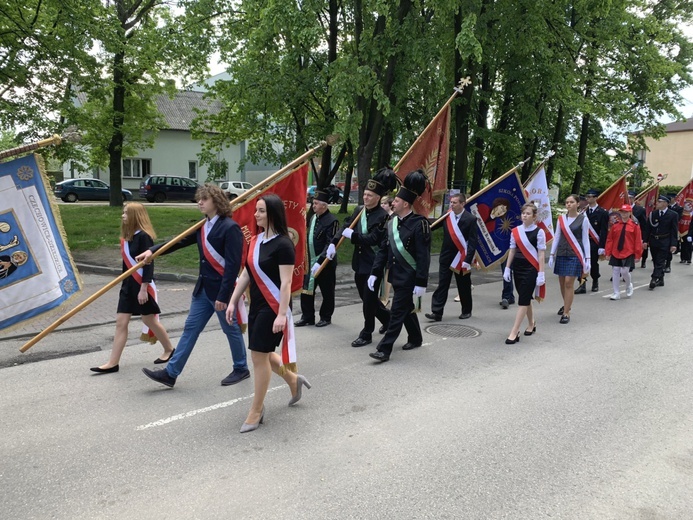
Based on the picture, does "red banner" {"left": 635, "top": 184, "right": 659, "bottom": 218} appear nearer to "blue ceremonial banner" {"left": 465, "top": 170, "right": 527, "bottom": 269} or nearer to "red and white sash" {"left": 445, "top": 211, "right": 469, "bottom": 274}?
"blue ceremonial banner" {"left": 465, "top": 170, "right": 527, "bottom": 269}

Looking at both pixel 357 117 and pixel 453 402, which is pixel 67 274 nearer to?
pixel 453 402

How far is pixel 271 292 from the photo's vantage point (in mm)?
4344

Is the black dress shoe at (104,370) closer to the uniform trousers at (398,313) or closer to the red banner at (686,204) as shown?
the uniform trousers at (398,313)

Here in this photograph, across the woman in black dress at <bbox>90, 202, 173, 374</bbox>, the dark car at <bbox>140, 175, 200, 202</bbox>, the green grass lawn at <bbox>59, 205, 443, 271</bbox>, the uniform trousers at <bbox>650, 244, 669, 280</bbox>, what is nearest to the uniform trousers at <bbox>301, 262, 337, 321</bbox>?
the woman in black dress at <bbox>90, 202, 173, 374</bbox>

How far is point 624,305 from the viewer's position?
396 inches

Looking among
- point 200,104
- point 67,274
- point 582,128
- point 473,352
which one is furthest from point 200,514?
point 200,104

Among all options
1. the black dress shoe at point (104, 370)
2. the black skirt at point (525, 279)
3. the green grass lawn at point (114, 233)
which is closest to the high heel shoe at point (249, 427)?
the black dress shoe at point (104, 370)

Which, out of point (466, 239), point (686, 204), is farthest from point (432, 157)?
point (686, 204)

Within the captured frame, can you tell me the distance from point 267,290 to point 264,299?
78 mm

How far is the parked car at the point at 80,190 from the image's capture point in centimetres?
3125

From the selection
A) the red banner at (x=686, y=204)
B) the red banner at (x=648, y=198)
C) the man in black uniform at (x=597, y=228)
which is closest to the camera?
the man in black uniform at (x=597, y=228)

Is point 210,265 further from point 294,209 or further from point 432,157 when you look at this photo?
point 432,157

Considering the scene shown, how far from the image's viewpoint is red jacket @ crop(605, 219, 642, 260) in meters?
10.6

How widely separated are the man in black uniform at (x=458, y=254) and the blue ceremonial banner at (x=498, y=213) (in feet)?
3.17
